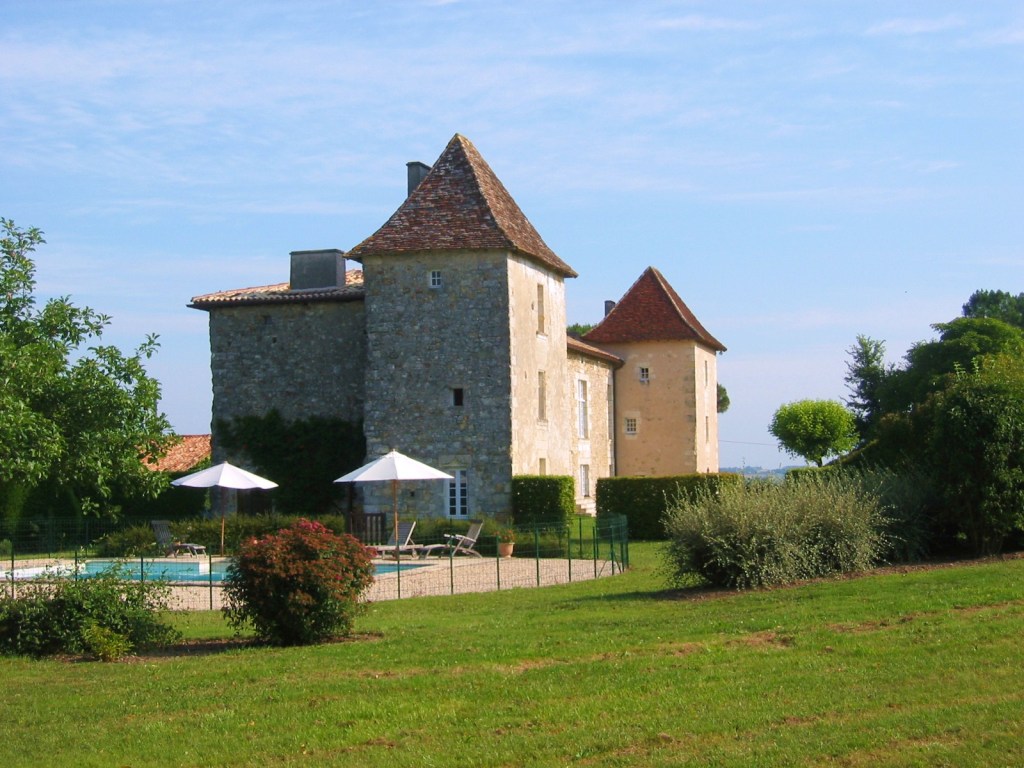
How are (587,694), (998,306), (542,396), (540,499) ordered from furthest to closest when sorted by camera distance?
1. (998,306)
2. (542,396)
3. (540,499)
4. (587,694)

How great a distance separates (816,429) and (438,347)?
34.3 metres

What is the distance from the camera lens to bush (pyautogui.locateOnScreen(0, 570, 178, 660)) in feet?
44.6

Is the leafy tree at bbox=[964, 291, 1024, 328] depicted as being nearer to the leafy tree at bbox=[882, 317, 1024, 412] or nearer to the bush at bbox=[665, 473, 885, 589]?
the leafy tree at bbox=[882, 317, 1024, 412]

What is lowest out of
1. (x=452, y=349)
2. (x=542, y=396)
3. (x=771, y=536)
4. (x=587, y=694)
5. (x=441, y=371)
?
(x=587, y=694)

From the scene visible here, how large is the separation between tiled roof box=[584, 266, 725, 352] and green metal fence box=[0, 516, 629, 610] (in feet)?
45.5

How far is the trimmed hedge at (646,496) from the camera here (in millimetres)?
34219

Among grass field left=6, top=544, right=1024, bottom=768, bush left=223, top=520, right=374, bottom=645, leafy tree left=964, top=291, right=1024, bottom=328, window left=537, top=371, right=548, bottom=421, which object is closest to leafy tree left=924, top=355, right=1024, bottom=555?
grass field left=6, top=544, right=1024, bottom=768

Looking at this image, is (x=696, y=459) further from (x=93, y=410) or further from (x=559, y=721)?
(x=559, y=721)

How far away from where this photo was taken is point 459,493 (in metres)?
33.3

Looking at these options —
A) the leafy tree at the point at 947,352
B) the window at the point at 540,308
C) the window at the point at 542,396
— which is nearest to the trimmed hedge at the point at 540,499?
the window at the point at 542,396

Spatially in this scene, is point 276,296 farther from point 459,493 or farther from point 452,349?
point 459,493

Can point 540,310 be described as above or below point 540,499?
above

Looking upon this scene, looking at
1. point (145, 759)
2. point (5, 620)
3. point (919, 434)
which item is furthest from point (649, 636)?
point (919, 434)

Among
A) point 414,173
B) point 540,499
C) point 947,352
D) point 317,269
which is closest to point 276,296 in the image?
point 317,269
